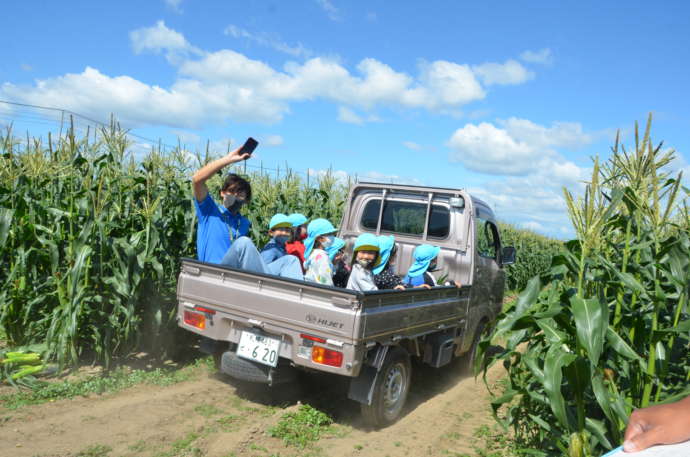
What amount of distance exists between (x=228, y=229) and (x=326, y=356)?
7.10 ft

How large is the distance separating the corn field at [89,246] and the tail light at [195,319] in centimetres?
80

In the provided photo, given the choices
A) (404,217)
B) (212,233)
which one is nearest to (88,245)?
(212,233)

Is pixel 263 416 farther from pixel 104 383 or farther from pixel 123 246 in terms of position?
pixel 123 246

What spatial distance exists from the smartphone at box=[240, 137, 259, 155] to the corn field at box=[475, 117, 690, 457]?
2.97 metres

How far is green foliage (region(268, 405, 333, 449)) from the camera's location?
4.04 m

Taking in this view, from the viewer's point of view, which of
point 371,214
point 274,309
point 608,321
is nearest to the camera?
point 608,321

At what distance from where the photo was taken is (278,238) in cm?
546

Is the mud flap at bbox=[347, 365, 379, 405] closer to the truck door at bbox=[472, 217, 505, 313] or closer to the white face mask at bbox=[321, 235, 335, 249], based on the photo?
the white face mask at bbox=[321, 235, 335, 249]

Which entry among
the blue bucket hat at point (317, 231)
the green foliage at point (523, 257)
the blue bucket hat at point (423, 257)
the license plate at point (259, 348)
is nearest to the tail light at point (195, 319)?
the license plate at point (259, 348)

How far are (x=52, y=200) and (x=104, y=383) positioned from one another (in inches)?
82.8

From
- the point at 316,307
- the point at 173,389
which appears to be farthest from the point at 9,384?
the point at 316,307

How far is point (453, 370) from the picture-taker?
21.8 feet

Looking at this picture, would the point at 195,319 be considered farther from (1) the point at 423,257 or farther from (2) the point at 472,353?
(2) the point at 472,353

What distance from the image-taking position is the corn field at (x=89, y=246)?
4980 mm
